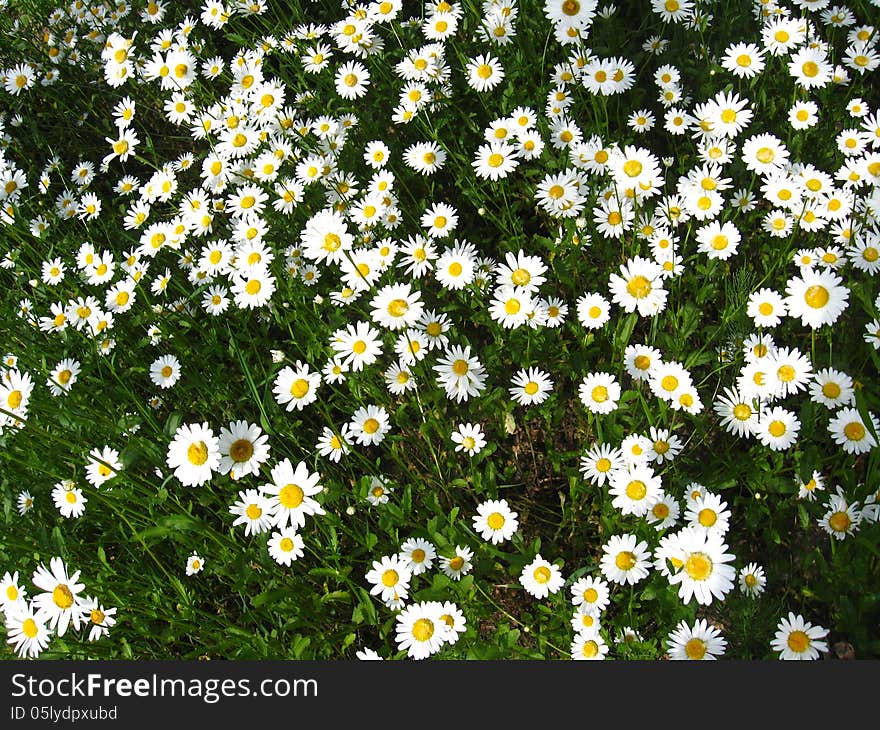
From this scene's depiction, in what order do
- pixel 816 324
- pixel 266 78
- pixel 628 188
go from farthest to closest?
pixel 266 78
pixel 628 188
pixel 816 324

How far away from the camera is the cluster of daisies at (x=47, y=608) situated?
2402 mm

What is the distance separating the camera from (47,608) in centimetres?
242

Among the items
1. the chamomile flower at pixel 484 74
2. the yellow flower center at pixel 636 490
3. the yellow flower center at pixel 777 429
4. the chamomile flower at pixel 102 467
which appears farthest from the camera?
the chamomile flower at pixel 484 74

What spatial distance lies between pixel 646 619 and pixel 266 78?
383 centimetres

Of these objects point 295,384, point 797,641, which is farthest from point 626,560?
point 295,384

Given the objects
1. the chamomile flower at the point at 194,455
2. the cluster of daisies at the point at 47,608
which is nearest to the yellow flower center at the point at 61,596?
the cluster of daisies at the point at 47,608

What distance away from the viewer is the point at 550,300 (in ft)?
10.7

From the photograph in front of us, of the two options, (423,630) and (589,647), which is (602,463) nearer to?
(589,647)

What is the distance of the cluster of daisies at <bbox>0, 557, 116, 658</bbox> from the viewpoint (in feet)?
7.88

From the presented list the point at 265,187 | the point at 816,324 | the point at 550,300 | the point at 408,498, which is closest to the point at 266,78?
the point at 265,187

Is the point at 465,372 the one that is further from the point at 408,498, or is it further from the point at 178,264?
the point at 178,264

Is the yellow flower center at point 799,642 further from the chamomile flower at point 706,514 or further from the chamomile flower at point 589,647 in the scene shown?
the chamomile flower at point 589,647

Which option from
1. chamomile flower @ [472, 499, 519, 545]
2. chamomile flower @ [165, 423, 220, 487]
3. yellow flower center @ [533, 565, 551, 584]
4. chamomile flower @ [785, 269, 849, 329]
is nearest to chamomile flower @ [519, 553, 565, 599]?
yellow flower center @ [533, 565, 551, 584]

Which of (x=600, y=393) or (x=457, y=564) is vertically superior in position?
(x=600, y=393)
